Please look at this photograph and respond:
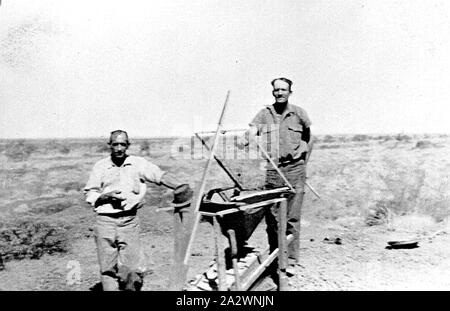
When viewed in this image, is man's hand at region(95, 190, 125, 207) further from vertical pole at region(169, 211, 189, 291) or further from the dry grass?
the dry grass

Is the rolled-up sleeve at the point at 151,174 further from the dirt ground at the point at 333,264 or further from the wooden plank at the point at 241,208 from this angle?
the dirt ground at the point at 333,264

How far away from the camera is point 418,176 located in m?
13.1

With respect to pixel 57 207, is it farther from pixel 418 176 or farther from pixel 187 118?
pixel 187 118

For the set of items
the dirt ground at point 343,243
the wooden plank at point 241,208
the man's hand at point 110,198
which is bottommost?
the dirt ground at point 343,243

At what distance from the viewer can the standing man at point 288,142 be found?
5.77 m

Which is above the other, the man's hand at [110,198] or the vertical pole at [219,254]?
the man's hand at [110,198]

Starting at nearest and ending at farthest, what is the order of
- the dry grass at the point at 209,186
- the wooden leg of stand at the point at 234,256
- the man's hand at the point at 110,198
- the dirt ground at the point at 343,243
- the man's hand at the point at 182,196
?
the man's hand at the point at 182,196
the wooden leg of stand at the point at 234,256
the man's hand at the point at 110,198
the dirt ground at the point at 343,243
the dry grass at the point at 209,186

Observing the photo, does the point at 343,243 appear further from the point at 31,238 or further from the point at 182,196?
the point at 31,238

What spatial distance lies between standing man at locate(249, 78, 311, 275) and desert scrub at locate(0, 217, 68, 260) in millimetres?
4552

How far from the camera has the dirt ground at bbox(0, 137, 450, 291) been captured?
18.9 ft

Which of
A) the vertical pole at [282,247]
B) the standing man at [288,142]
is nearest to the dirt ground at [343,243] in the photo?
the vertical pole at [282,247]

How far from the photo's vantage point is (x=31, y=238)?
345 inches
